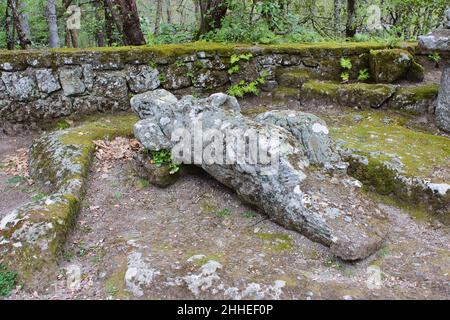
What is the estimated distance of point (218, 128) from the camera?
191 inches

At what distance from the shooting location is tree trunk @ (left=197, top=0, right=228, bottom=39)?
8.62 meters

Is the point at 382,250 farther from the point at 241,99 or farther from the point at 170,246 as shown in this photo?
the point at 241,99

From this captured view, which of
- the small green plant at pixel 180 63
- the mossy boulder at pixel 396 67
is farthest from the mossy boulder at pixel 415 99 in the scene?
the small green plant at pixel 180 63

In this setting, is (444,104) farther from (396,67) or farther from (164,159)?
(164,159)

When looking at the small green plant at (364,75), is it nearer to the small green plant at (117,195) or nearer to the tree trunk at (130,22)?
the tree trunk at (130,22)

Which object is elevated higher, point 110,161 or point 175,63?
point 175,63

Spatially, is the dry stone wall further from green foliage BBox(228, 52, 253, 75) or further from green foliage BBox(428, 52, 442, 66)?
green foliage BBox(428, 52, 442, 66)

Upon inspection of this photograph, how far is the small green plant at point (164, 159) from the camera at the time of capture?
16.8 feet

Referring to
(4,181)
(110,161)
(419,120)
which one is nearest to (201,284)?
(110,161)

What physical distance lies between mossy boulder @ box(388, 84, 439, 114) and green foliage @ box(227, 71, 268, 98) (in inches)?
93.6

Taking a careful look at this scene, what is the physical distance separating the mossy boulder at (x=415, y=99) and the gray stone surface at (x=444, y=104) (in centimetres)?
38

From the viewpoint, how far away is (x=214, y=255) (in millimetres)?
3754

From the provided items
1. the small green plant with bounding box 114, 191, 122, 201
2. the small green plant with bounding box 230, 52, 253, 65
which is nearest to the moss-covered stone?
the small green plant with bounding box 230, 52, 253, 65

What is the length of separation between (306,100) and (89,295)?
5.30m
